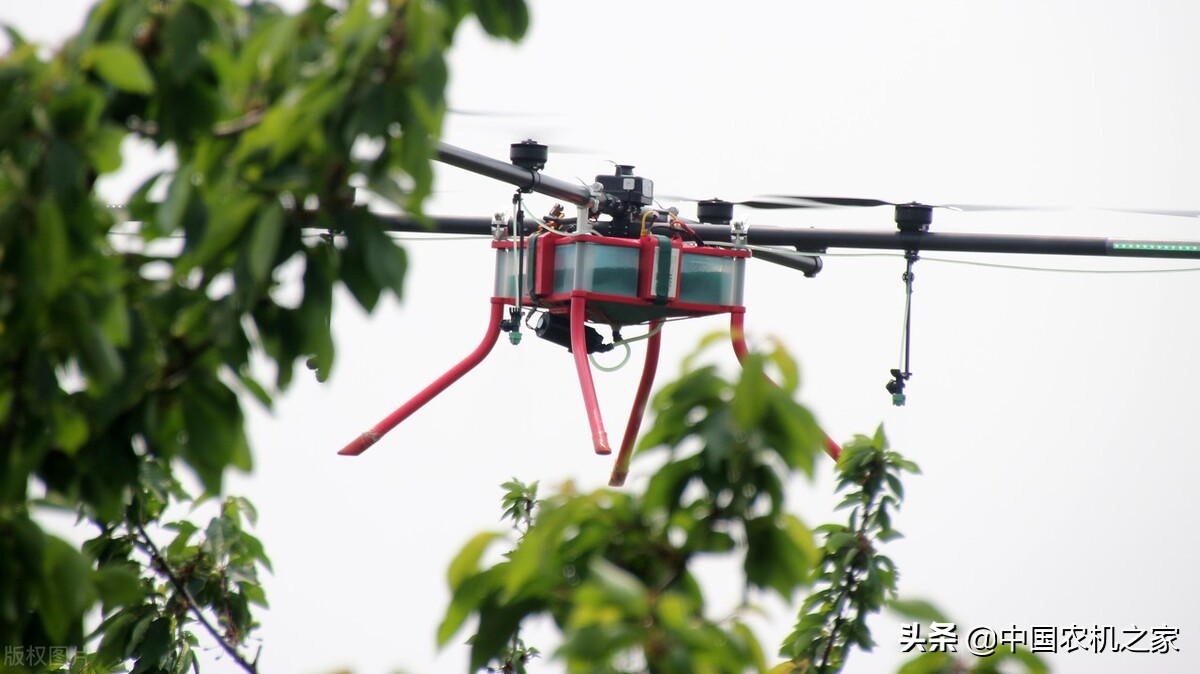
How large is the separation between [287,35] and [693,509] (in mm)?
992

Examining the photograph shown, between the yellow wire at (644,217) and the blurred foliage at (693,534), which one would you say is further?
the yellow wire at (644,217)

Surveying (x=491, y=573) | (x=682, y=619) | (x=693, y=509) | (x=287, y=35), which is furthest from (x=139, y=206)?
(x=682, y=619)

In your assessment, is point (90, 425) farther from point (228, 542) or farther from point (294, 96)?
point (228, 542)

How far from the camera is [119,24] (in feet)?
8.70

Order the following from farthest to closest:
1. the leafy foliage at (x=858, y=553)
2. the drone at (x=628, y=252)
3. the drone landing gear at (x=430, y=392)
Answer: the drone landing gear at (x=430, y=392), the drone at (x=628, y=252), the leafy foliage at (x=858, y=553)

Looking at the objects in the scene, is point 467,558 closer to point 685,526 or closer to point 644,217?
point 685,526

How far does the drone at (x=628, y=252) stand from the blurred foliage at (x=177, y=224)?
226 inches

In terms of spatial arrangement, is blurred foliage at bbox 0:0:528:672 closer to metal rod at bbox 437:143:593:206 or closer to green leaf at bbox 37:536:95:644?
green leaf at bbox 37:536:95:644

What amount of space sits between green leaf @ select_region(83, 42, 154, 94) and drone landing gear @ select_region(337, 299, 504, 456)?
7.83 meters

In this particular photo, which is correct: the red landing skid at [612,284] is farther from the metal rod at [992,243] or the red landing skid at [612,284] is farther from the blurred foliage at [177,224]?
the blurred foliage at [177,224]

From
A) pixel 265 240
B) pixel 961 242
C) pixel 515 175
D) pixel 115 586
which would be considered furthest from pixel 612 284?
pixel 265 240

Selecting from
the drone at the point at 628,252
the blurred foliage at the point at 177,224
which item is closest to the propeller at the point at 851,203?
the drone at the point at 628,252

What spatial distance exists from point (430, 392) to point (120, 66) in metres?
8.02

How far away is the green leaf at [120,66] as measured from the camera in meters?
2.46
